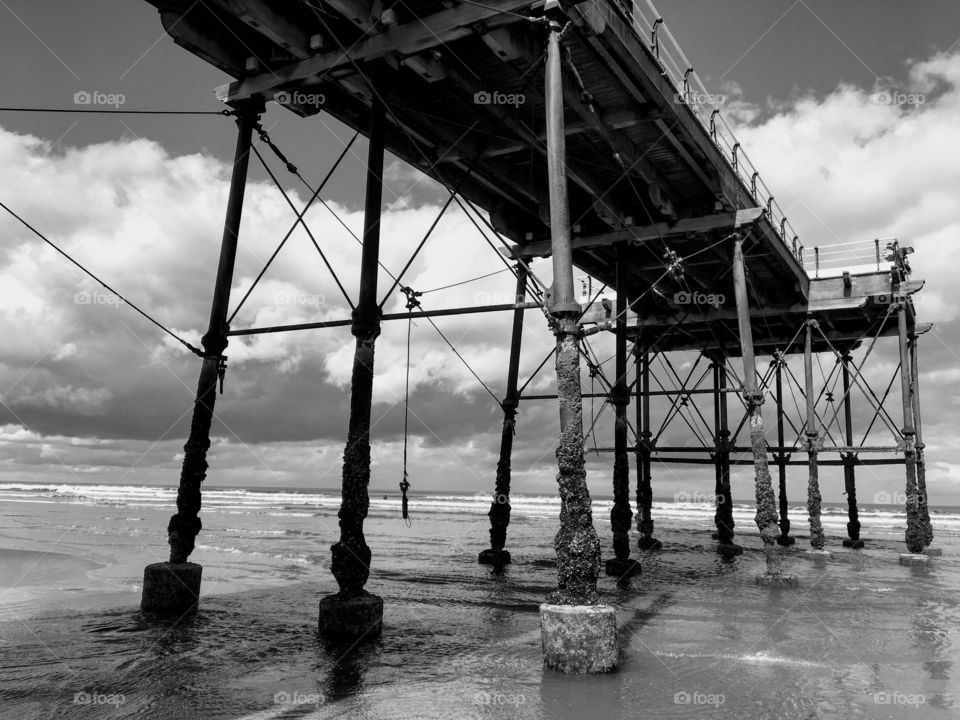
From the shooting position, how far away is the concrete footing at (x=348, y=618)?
8.27 metres

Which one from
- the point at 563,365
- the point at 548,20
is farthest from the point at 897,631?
the point at 548,20

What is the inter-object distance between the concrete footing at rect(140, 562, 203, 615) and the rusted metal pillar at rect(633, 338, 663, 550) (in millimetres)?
14760

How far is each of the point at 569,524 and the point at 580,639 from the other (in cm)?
113

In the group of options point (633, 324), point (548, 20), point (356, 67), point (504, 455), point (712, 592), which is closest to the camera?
point (548, 20)

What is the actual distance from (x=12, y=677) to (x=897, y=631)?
36.7ft

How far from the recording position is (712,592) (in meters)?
13.2

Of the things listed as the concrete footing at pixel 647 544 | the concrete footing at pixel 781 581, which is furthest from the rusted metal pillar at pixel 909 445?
the concrete footing at pixel 781 581

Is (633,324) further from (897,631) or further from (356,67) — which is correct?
(356,67)

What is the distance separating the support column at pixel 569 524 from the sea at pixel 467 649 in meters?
0.34

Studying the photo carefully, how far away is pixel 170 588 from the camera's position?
955 centimetres

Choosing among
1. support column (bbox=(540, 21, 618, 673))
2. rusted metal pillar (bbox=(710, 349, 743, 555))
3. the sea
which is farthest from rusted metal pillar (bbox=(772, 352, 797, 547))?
support column (bbox=(540, 21, 618, 673))

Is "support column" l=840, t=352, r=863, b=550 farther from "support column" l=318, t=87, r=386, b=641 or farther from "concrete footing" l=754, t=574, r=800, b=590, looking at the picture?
"support column" l=318, t=87, r=386, b=641

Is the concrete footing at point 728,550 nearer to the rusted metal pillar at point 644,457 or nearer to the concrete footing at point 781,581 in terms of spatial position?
the rusted metal pillar at point 644,457

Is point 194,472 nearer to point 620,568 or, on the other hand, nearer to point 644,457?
point 620,568
